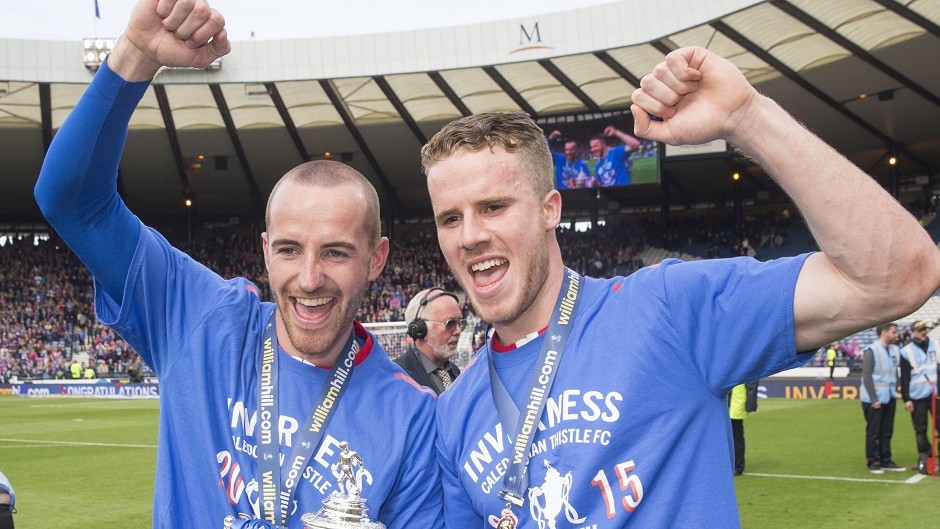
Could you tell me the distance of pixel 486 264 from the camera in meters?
2.44

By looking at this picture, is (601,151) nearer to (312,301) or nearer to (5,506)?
(5,506)

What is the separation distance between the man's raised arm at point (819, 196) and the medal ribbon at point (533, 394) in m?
0.60

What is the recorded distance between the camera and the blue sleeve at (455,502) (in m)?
2.57

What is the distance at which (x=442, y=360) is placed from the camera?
23.0ft

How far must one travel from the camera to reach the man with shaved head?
8.07ft

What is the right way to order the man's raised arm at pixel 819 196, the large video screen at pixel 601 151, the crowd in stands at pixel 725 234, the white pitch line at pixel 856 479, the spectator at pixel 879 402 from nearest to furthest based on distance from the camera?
the man's raised arm at pixel 819 196, the white pitch line at pixel 856 479, the spectator at pixel 879 402, the large video screen at pixel 601 151, the crowd in stands at pixel 725 234

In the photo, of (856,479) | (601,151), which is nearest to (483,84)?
(601,151)

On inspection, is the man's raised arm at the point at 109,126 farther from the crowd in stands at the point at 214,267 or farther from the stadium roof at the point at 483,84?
the crowd in stands at the point at 214,267

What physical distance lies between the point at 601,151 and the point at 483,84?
234 inches

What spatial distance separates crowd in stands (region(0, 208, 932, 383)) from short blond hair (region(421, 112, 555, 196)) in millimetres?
32385

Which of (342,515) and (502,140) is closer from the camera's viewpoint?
(342,515)

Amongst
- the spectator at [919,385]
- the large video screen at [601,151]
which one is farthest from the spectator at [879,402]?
the large video screen at [601,151]

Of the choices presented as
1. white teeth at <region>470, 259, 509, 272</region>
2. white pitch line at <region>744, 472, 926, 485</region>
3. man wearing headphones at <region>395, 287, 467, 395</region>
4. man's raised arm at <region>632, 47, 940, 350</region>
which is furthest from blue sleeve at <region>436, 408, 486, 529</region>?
white pitch line at <region>744, 472, 926, 485</region>

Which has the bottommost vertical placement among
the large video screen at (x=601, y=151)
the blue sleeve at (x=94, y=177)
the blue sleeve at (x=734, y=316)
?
the blue sleeve at (x=734, y=316)
